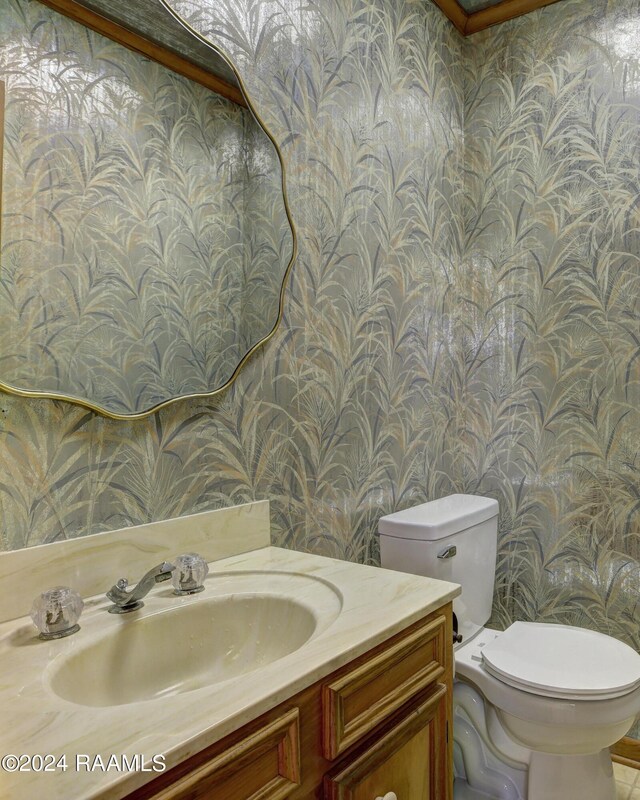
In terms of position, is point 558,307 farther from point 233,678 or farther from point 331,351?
point 233,678

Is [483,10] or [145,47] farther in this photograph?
[483,10]

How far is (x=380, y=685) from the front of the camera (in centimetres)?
91

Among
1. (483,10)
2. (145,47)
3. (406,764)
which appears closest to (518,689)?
(406,764)

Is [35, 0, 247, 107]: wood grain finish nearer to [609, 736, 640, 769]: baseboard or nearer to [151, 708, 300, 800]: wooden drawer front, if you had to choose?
[151, 708, 300, 800]: wooden drawer front

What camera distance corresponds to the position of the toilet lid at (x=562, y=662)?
1421 mm

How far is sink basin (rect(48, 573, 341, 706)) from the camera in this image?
90cm

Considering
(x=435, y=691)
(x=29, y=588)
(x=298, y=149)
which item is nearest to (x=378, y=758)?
(x=435, y=691)

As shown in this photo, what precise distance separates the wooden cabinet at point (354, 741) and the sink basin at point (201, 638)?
119mm

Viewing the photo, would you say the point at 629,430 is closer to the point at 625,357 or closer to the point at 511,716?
the point at 625,357

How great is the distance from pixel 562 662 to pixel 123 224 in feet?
4.99

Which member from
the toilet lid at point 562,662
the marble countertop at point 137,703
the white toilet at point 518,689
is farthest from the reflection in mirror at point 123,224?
the toilet lid at point 562,662

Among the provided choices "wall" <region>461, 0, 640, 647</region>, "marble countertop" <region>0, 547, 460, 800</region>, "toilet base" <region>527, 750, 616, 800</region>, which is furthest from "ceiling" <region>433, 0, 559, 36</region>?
"toilet base" <region>527, 750, 616, 800</region>

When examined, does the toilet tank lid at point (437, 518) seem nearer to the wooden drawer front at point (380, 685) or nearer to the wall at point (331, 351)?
the wall at point (331, 351)

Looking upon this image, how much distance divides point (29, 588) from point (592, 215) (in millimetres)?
2055
